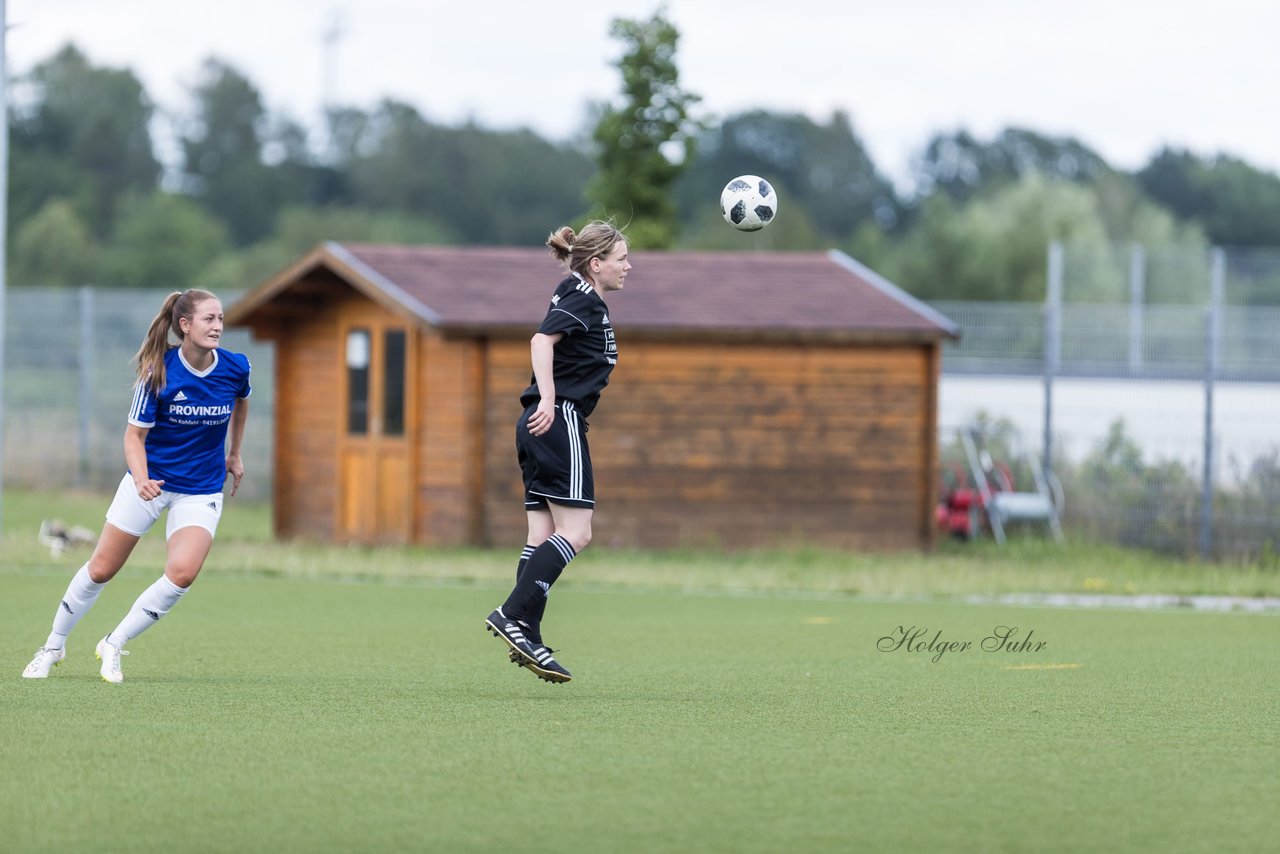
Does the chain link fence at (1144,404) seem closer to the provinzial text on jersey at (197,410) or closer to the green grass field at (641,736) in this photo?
the green grass field at (641,736)

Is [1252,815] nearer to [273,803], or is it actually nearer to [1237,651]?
[273,803]

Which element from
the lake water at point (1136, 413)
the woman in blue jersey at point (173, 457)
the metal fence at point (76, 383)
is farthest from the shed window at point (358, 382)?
the woman in blue jersey at point (173, 457)

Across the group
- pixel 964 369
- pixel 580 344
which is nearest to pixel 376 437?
pixel 964 369

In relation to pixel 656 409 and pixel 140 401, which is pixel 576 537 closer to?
pixel 140 401

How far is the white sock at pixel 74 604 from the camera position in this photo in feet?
27.6

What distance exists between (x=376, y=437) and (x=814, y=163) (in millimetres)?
81311

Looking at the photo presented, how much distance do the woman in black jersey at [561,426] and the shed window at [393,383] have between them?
12027 mm

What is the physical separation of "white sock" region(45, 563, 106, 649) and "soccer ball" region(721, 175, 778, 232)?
4157 mm

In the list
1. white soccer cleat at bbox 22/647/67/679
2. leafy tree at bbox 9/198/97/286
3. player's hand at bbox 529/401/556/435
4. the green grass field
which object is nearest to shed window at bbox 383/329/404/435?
the green grass field

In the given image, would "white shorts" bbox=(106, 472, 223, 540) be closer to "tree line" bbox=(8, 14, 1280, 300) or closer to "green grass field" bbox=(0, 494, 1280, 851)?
"green grass field" bbox=(0, 494, 1280, 851)

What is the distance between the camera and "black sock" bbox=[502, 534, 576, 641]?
8.09m

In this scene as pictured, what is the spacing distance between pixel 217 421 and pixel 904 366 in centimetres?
1308

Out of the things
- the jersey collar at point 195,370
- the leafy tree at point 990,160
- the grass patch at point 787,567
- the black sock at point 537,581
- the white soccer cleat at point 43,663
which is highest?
the leafy tree at point 990,160

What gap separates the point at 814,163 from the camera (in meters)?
99.6
